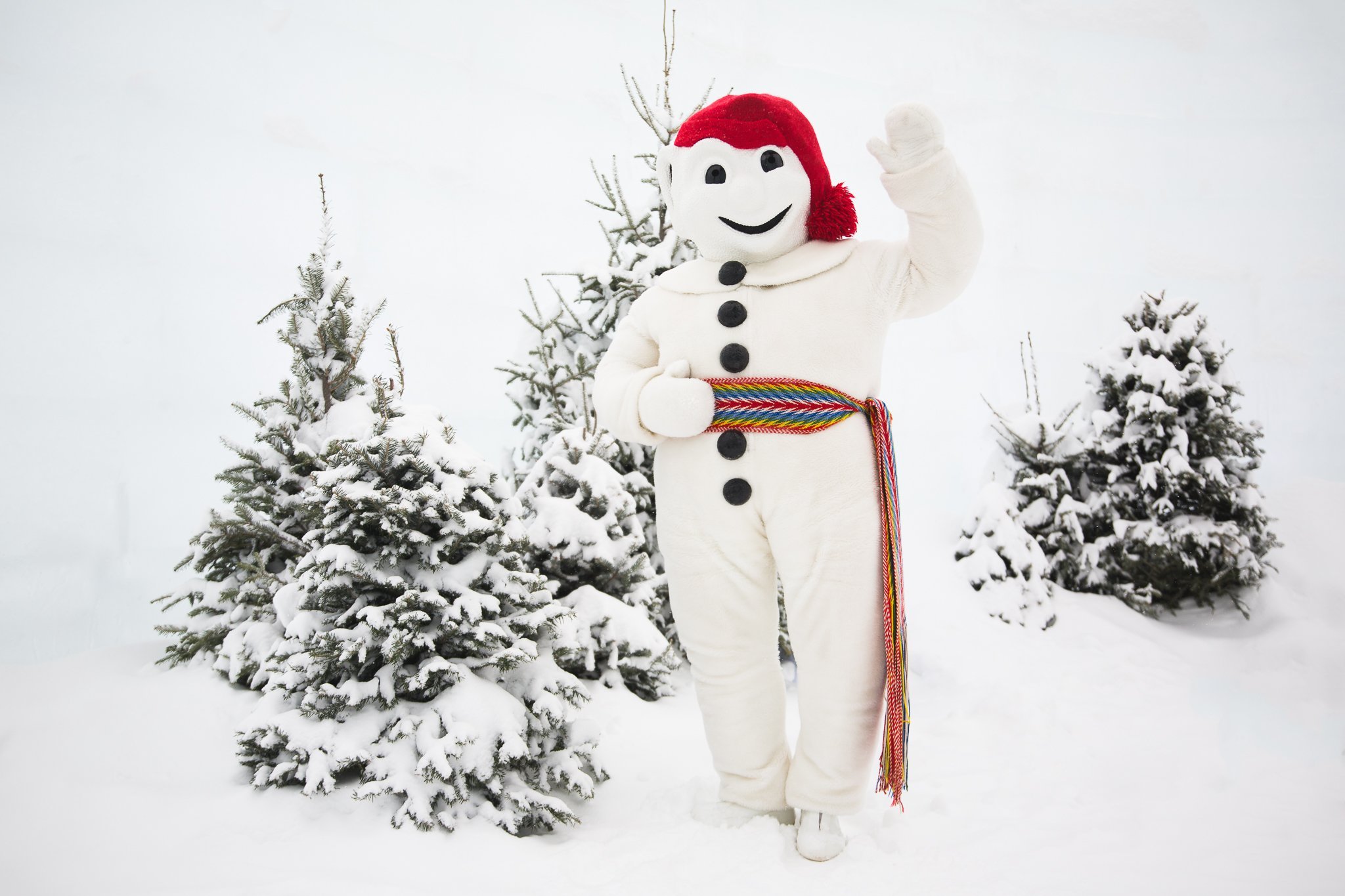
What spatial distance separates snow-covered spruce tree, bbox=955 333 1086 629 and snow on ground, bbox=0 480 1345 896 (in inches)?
24.8

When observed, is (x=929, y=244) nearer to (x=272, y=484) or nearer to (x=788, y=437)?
(x=788, y=437)

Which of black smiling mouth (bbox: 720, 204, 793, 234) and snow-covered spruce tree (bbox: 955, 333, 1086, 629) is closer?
black smiling mouth (bbox: 720, 204, 793, 234)

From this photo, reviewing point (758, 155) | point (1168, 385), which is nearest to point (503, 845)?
point (758, 155)

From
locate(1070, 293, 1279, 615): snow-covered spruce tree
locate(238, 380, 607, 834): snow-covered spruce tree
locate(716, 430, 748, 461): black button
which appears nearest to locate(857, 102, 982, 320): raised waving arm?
locate(716, 430, 748, 461): black button

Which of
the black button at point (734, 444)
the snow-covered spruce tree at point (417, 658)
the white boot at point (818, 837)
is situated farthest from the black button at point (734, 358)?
the white boot at point (818, 837)

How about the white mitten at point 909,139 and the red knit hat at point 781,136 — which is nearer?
the white mitten at point 909,139

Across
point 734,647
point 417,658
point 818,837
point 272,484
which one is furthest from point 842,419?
point 272,484

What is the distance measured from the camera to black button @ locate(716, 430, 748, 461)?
2.17 m

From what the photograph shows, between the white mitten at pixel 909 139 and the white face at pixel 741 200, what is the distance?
0.25 m

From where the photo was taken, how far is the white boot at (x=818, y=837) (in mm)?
2086

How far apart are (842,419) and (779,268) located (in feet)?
1.40

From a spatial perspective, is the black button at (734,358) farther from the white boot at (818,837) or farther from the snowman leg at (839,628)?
the white boot at (818,837)

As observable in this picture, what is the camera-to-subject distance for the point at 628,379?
7.45 feet

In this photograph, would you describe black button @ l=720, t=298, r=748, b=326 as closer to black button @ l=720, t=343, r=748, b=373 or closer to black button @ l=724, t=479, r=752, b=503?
black button @ l=720, t=343, r=748, b=373
